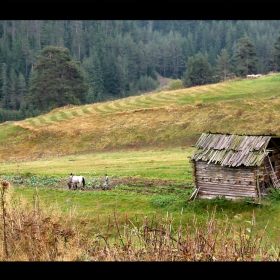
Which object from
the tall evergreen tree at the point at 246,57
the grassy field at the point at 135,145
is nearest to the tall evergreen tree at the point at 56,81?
the grassy field at the point at 135,145

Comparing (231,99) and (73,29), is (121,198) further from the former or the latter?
(73,29)

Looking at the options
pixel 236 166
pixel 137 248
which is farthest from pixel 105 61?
pixel 137 248

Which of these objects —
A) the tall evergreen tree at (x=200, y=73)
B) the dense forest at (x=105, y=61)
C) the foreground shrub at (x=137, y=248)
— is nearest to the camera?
the foreground shrub at (x=137, y=248)

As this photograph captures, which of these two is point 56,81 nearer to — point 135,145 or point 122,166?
point 135,145

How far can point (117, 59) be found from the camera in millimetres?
163375

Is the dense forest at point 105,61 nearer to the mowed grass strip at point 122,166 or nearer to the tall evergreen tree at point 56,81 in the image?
the tall evergreen tree at point 56,81

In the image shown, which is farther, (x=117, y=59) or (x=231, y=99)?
(x=117, y=59)

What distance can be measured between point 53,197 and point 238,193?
12.0 metres

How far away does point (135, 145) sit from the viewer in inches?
2244

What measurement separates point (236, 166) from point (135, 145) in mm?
32111

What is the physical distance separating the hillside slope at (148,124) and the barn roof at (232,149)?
2578cm

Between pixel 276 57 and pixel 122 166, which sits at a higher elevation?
pixel 276 57

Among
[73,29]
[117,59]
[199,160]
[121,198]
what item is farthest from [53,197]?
[73,29]

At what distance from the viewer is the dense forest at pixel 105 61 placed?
10025cm
